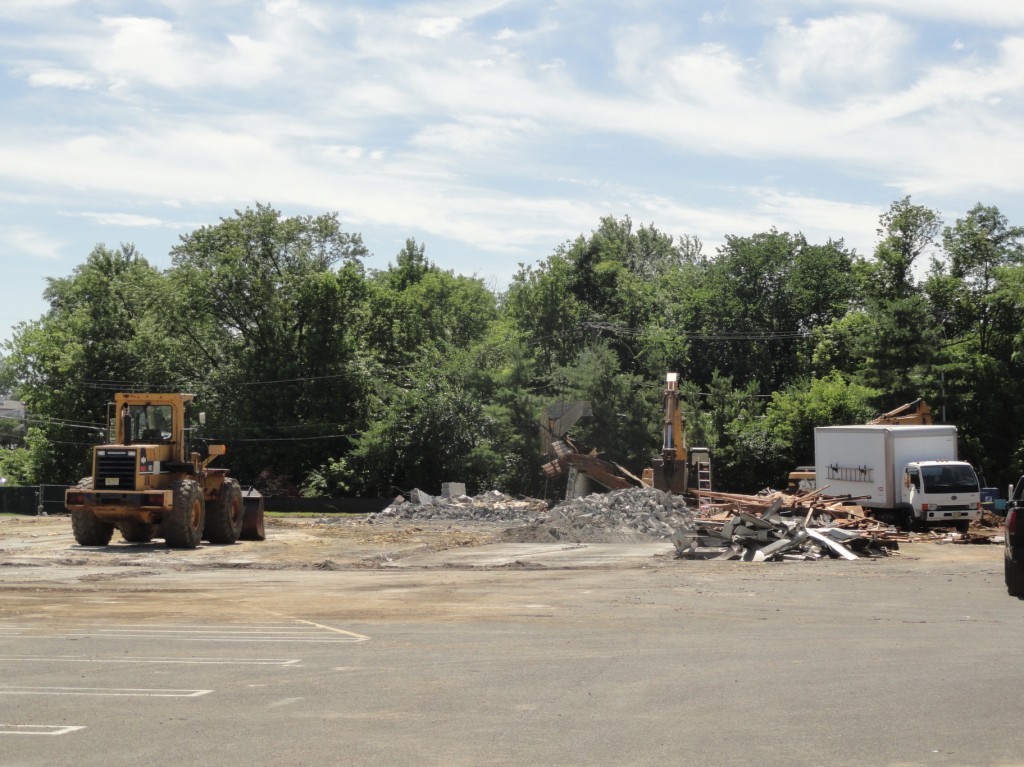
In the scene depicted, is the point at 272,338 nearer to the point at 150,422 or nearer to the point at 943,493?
the point at 150,422

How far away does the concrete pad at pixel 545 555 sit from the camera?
26094 millimetres

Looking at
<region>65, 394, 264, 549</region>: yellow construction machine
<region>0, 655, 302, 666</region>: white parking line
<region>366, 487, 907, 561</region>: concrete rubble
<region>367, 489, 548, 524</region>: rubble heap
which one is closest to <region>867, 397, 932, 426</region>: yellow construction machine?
<region>366, 487, 907, 561</region>: concrete rubble

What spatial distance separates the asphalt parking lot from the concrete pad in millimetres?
4566

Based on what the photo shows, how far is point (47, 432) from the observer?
246 feet

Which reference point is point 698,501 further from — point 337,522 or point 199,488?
point 199,488

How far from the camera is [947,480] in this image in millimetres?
34062

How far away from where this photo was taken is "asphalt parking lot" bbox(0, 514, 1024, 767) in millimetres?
7820

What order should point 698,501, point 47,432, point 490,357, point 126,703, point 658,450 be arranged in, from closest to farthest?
point 126,703, point 698,501, point 658,450, point 490,357, point 47,432

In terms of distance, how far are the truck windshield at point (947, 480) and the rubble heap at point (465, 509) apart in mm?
17283

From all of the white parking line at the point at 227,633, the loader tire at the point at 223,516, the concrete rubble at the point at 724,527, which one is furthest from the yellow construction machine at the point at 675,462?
the white parking line at the point at 227,633

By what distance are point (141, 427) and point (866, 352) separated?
38045 millimetres

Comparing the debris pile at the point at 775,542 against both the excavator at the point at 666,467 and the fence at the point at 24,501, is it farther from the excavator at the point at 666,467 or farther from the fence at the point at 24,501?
the fence at the point at 24,501

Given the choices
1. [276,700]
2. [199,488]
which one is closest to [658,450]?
[199,488]

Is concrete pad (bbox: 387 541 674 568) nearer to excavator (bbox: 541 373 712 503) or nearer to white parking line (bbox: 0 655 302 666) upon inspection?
excavator (bbox: 541 373 712 503)
